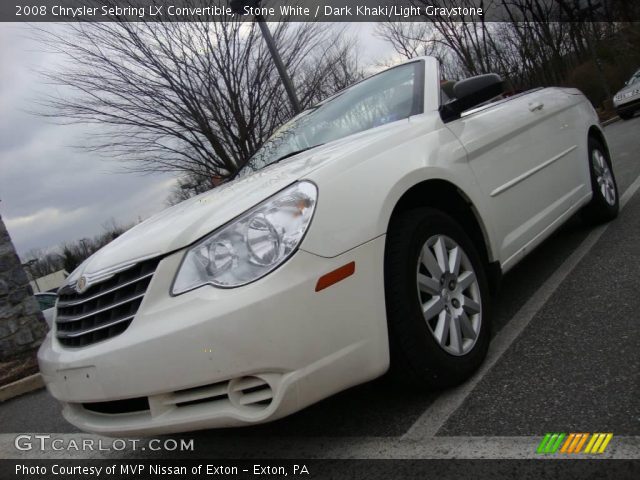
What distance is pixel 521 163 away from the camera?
3090 millimetres

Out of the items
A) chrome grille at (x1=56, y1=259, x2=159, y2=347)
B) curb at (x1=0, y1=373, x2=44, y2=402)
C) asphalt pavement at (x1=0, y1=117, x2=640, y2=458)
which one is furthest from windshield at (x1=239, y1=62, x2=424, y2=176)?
curb at (x1=0, y1=373, x2=44, y2=402)

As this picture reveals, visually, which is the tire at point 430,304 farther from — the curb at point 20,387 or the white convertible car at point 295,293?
the curb at point 20,387

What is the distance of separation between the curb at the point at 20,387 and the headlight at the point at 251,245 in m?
3.95

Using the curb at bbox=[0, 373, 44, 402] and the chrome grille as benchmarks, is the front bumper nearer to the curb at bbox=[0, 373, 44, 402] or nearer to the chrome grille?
the chrome grille

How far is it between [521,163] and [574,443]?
72.1 inches

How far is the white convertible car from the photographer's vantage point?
175 cm

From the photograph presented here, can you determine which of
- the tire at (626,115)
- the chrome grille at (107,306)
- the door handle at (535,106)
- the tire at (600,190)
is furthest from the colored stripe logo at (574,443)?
the tire at (626,115)

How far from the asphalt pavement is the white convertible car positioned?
172mm

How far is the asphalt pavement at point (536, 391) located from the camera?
1.86m

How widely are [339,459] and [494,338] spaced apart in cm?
114

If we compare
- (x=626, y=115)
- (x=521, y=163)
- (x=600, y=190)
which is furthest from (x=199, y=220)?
(x=626, y=115)

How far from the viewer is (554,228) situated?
11.1ft

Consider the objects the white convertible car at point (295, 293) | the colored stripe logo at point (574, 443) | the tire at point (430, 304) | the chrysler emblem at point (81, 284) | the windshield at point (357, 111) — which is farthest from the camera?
the windshield at point (357, 111)

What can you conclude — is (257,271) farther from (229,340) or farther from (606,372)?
(606,372)
